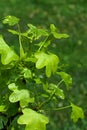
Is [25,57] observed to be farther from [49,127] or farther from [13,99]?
[49,127]

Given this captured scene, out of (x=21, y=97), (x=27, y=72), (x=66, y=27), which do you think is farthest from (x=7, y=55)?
(x=66, y=27)

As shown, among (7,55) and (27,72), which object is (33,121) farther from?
(7,55)

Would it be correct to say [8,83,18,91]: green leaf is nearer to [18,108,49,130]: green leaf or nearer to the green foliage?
the green foliage

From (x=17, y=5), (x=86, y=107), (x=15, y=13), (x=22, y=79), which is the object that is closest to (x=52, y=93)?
(x=22, y=79)

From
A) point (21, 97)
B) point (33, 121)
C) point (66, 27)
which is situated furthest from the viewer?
point (66, 27)

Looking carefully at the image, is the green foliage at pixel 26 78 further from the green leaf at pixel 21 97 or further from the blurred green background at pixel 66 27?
the blurred green background at pixel 66 27

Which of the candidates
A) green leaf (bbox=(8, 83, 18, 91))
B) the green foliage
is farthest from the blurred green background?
green leaf (bbox=(8, 83, 18, 91))
